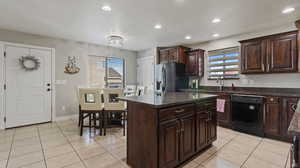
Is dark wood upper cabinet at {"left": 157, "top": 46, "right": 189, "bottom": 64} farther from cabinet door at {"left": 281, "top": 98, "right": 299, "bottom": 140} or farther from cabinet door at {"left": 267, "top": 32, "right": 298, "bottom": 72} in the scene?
cabinet door at {"left": 281, "top": 98, "right": 299, "bottom": 140}

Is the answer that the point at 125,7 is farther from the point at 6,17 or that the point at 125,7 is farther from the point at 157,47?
the point at 157,47

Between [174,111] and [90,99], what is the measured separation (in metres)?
2.23

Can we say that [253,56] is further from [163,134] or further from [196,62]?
[163,134]

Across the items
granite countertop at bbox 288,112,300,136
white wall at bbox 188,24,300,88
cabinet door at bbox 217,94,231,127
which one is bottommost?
cabinet door at bbox 217,94,231,127

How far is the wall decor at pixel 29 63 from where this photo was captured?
3859 mm

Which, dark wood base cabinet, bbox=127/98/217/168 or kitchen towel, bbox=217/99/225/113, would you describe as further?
kitchen towel, bbox=217/99/225/113

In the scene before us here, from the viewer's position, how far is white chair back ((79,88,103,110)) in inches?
128

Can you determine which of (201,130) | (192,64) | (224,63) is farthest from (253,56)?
(201,130)

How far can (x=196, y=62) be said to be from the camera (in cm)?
479

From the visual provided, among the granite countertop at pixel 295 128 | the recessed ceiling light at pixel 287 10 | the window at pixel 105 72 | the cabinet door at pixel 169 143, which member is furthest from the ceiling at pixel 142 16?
the granite countertop at pixel 295 128

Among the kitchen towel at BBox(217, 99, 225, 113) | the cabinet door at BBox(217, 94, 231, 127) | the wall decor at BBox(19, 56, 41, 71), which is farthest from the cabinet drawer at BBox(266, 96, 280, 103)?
the wall decor at BBox(19, 56, 41, 71)

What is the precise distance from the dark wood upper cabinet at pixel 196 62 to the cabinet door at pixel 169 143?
3.25 m

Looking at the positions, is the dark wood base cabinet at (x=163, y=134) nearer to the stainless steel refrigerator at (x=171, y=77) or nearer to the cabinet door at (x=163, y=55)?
the stainless steel refrigerator at (x=171, y=77)

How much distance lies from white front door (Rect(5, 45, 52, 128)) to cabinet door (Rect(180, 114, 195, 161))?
4086mm
